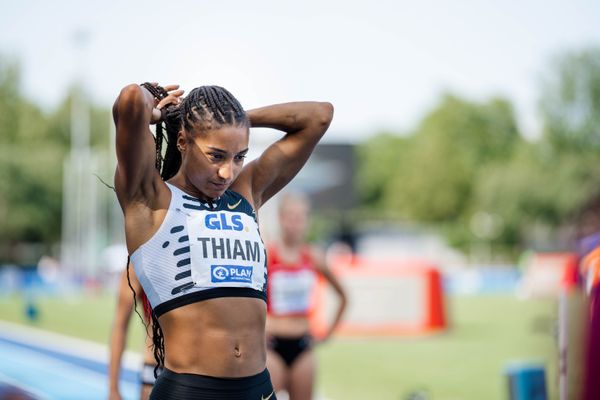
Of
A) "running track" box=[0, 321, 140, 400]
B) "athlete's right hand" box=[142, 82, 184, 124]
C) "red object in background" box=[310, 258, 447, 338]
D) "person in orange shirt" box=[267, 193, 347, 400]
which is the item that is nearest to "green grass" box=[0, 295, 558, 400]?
"red object in background" box=[310, 258, 447, 338]

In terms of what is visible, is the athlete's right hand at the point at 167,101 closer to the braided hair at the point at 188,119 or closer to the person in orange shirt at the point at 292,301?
the braided hair at the point at 188,119

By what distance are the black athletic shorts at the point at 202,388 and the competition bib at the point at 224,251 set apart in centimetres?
35

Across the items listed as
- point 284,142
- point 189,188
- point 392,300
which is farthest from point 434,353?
point 189,188

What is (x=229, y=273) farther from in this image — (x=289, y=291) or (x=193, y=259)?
(x=289, y=291)

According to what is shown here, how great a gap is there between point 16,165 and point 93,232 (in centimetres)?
1290

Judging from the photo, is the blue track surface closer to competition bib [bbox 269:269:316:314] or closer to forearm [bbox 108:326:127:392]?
competition bib [bbox 269:269:316:314]

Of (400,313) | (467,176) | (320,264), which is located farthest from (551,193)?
(320,264)

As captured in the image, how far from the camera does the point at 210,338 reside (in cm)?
322

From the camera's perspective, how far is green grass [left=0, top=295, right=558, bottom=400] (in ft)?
36.9

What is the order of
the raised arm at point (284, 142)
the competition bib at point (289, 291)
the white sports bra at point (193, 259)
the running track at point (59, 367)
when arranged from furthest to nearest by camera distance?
the running track at point (59, 367)
the competition bib at point (289, 291)
the raised arm at point (284, 142)
the white sports bra at point (193, 259)

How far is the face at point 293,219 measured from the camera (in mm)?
7109

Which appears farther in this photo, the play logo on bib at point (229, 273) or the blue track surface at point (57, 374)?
the blue track surface at point (57, 374)

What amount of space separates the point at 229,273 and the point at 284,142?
0.85 m

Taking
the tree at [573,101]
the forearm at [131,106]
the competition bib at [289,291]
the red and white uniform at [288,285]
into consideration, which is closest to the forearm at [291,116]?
the forearm at [131,106]
